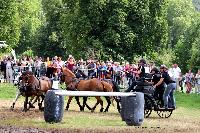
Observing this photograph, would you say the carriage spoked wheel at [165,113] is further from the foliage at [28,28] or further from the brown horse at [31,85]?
the foliage at [28,28]

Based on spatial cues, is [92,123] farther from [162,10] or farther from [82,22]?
[162,10]

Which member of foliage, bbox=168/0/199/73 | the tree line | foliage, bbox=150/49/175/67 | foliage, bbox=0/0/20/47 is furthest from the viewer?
foliage, bbox=150/49/175/67

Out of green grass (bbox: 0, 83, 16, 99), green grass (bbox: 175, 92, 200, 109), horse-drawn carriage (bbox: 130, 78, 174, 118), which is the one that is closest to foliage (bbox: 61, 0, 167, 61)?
green grass (bbox: 175, 92, 200, 109)

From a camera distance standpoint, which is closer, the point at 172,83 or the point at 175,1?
the point at 172,83

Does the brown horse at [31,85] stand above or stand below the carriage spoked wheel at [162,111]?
above

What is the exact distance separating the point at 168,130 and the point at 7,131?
18.4ft

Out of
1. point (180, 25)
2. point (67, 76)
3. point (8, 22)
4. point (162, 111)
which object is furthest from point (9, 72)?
point (180, 25)

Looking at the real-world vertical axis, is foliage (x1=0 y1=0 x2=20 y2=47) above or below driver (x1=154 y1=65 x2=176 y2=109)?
above

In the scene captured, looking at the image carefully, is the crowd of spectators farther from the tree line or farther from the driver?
the tree line

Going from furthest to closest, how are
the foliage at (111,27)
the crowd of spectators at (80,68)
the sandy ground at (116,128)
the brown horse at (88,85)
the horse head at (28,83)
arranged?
the foliage at (111,27) → the crowd of spectators at (80,68) → the brown horse at (88,85) → the horse head at (28,83) → the sandy ground at (116,128)

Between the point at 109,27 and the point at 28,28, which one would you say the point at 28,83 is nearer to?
the point at 109,27

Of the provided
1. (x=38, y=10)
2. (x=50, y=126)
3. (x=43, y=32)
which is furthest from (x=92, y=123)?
(x=38, y=10)

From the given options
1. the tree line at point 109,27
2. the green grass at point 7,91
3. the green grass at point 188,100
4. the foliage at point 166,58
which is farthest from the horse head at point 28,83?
the foliage at point 166,58

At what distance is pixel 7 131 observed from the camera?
1670cm
